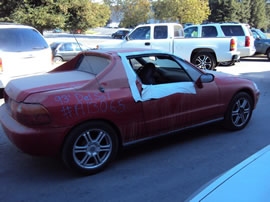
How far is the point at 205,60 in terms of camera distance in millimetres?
11359

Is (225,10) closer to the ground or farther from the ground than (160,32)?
farther from the ground

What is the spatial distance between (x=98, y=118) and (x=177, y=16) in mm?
26715

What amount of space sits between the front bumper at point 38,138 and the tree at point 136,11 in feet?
95.0

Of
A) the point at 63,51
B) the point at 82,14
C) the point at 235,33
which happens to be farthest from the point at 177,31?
the point at 63,51

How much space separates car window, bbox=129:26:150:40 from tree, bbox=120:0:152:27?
19865 millimetres

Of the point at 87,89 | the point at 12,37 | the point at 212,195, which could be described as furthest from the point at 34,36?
the point at 212,195

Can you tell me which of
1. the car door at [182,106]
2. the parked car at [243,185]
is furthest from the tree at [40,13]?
the parked car at [243,185]

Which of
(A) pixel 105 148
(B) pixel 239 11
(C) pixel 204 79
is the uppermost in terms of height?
(B) pixel 239 11

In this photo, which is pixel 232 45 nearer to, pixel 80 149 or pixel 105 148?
pixel 105 148

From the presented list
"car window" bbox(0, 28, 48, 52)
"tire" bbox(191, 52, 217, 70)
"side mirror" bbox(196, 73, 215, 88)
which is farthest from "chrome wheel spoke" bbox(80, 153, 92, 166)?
"tire" bbox(191, 52, 217, 70)

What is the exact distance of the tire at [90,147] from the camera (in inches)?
132

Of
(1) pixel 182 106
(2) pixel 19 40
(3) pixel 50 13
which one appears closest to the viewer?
(1) pixel 182 106

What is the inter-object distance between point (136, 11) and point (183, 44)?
21.0 m

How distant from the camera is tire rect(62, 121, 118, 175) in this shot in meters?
3.35
